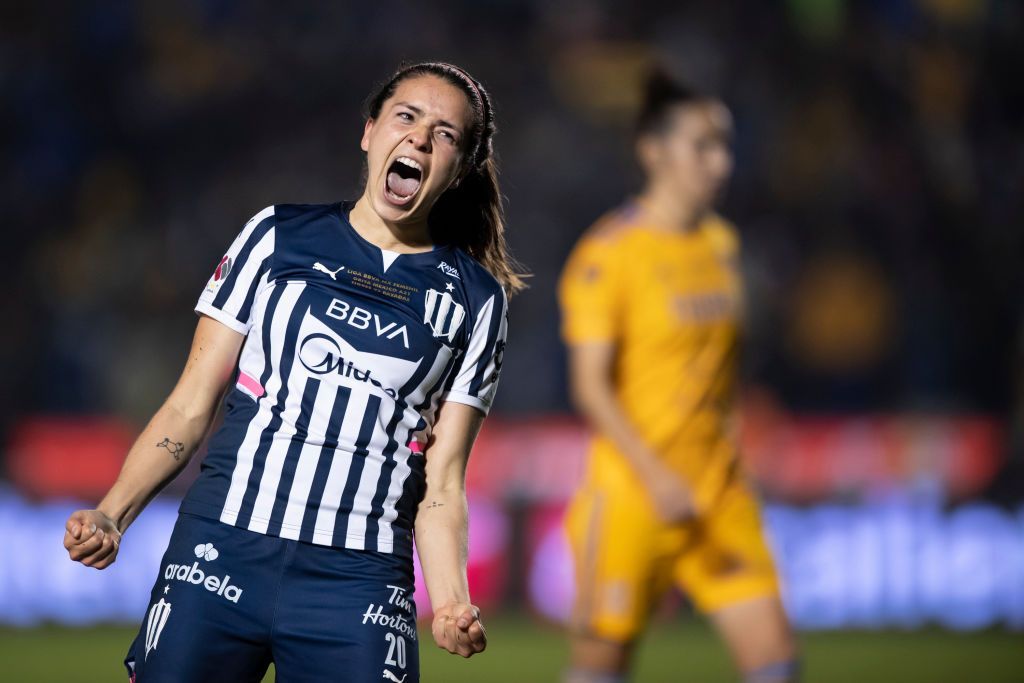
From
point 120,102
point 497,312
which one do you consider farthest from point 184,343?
point 497,312

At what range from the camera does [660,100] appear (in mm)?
5293

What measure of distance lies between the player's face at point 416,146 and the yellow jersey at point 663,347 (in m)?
1.82

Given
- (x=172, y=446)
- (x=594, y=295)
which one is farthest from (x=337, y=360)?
(x=594, y=295)

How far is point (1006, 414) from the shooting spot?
1110 cm

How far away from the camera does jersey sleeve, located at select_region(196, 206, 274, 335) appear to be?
3.08 meters

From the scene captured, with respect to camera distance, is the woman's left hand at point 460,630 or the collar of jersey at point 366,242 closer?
the woman's left hand at point 460,630

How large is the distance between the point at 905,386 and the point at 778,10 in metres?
4.97

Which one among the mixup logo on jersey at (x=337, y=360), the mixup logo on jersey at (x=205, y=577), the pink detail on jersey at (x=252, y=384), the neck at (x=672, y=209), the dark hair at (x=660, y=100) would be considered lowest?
the mixup logo on jersey at (x=205, y=577)

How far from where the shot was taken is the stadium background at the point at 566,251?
31.1 ft

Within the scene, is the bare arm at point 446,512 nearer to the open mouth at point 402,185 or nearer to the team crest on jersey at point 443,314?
the team crest on jersey at point 443,314

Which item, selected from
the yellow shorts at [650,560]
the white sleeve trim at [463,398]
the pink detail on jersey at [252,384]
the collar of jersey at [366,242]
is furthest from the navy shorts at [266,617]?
the yellow shorts at [650,560]

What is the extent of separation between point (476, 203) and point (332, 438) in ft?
2.62

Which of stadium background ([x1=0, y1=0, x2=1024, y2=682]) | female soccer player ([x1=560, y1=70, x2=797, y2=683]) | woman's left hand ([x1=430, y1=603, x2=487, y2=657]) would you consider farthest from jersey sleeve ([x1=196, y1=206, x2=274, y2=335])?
stadium background ([x1=0, y1=0, x2=1024, y2=682])

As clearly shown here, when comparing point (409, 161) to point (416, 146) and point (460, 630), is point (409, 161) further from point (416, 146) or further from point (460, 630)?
point (460, 630)
